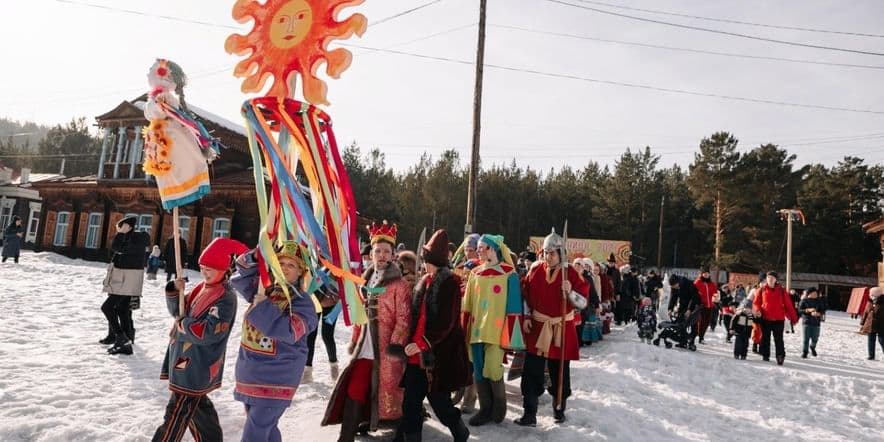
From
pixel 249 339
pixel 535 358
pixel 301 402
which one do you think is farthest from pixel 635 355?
pixel 249 339

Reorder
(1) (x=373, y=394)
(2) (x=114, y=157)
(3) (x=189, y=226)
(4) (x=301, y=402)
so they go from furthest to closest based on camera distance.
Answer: (2) (x=114, y=157), (3) (x=189, y=226), (4) (x=301, y=402), (1) (x=373, y=394)

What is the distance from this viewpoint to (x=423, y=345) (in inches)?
163

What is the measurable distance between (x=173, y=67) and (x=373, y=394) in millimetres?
3069

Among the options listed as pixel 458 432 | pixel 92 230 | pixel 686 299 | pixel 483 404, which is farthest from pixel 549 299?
pixel 92 230

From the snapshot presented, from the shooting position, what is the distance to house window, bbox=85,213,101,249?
1001 inches

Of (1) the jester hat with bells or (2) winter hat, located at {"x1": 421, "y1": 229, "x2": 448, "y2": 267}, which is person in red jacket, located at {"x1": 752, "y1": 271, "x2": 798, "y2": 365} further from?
(2) winter hat, located at {"x1": 421, "y1": 229, "x2": 448, "y2": 267}

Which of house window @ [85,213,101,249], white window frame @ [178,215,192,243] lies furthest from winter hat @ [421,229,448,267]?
house window @ [85,213,101,249]

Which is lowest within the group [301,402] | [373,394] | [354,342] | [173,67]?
[301,402]

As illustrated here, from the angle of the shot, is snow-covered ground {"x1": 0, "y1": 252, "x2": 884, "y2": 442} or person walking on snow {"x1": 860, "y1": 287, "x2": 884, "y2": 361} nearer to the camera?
snow-covered ground {"x1": 0, "y1": 252, "x2": 884, "y2": 442}

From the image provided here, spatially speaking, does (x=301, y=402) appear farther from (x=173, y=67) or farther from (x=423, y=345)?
(x=173, y=67)

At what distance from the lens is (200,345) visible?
3338 millimetres

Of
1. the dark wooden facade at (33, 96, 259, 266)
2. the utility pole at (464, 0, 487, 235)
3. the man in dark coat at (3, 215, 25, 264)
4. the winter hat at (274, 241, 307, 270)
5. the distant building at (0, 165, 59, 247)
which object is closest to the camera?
the winter hat at (274, 241, 307, 270)

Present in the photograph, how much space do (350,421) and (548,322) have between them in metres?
2.20

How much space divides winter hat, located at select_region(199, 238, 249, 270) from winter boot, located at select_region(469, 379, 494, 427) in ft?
9.14
